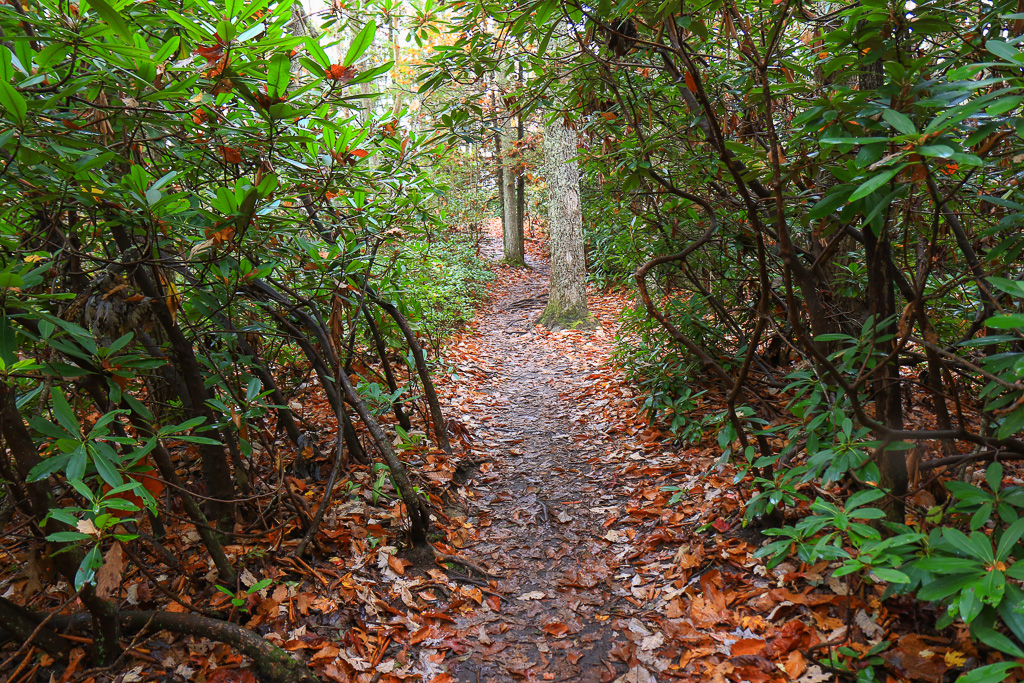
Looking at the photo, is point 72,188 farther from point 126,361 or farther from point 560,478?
point 560,478

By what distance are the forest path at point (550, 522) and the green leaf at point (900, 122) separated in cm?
241

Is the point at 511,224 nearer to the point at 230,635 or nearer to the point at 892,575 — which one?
the point at 230,635

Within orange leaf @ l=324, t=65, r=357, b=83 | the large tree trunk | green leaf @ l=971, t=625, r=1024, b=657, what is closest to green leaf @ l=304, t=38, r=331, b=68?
orange leaf @ l=324, t=65, r=357, b=83

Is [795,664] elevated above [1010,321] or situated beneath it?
situated beneath

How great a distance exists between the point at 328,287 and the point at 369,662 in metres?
2.06

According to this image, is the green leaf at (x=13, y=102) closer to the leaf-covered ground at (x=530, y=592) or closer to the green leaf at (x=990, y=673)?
the leaf-covered ground at (x=530, y=592)

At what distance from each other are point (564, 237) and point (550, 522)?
7.29 meters

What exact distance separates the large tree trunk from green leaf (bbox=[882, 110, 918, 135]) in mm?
8458

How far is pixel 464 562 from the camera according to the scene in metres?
3.46

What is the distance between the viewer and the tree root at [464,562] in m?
3.41

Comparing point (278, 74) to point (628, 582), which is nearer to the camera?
point (278, 74)

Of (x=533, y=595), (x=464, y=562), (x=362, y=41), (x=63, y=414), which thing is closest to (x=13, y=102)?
(x=63, y=414)

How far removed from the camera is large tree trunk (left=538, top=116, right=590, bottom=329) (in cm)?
1005

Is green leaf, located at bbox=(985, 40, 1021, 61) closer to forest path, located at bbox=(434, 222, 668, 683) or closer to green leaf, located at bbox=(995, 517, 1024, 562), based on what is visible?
green leaf, located at bbox=(995, 517, 1024, 562)
